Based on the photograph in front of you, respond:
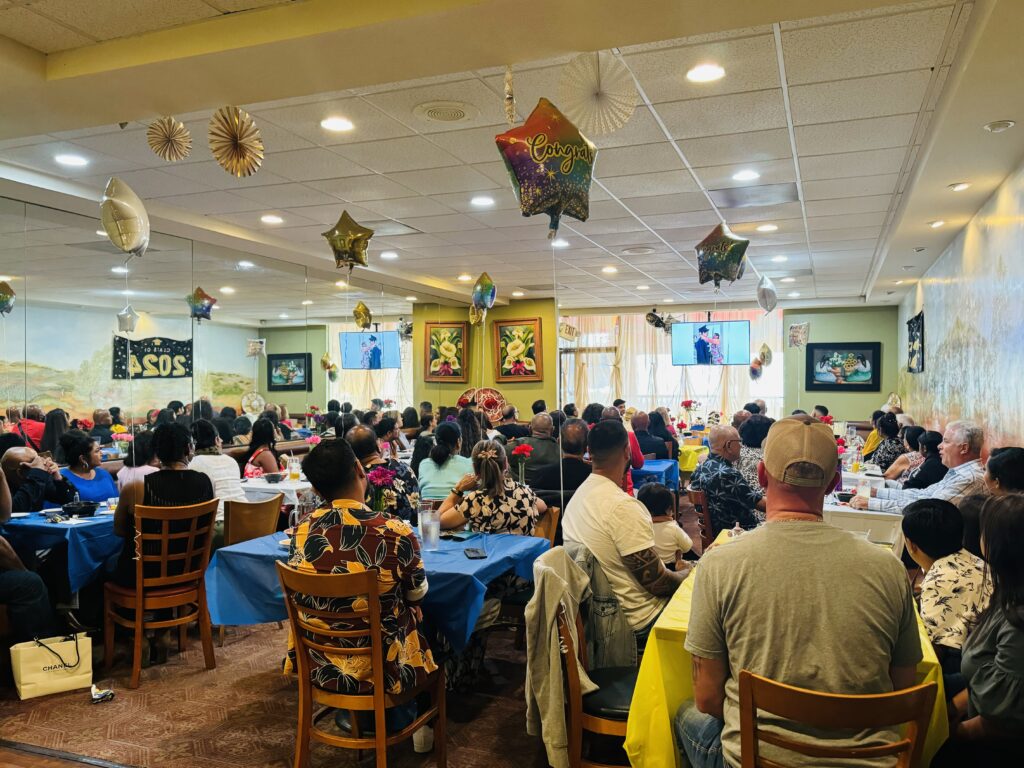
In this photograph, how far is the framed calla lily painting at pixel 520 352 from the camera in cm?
1266

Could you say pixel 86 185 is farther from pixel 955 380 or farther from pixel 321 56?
pixel 955 380

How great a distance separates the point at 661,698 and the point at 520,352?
1068 centimetres

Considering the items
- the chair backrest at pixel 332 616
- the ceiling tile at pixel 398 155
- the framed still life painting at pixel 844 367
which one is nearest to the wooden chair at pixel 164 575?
the chair backrest at pixel 332 616

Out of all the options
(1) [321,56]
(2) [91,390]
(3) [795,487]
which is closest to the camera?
(3) [795,487]

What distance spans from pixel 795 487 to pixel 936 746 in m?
0.95

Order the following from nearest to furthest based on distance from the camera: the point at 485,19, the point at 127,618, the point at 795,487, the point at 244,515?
the point at 795,487
the point at 485,19
the point at 127,618
the point at 244,515

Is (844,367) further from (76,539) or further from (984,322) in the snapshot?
(76,539)

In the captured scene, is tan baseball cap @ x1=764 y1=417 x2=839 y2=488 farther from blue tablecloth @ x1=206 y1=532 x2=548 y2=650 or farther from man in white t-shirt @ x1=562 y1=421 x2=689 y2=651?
blue tablecloth @ x1=206 y1=532 x2=548 y2=650

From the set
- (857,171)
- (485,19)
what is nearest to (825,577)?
(485,19)

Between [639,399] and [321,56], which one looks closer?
[321,56]

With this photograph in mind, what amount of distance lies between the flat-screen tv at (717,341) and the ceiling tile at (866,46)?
1006 cm

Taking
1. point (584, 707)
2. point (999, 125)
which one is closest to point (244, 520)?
point (584, 707)

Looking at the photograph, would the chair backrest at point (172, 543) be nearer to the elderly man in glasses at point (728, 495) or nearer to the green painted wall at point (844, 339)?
the elderly man in glasses at point (728, 495)

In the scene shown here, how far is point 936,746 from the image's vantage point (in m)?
2.04
